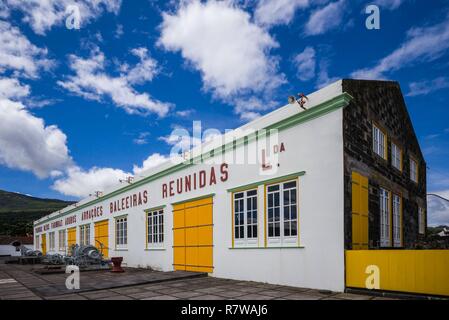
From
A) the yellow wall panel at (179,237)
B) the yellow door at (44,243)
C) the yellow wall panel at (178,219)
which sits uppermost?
the yellow wall panel at (178,219)

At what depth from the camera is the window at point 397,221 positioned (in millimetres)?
12352

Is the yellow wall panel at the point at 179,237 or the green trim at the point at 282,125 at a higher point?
the green trim at the point at 282,125

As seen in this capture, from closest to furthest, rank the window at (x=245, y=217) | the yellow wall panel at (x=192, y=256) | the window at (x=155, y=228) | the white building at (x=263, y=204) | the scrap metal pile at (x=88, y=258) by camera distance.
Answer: the white building at (x=263, y=204) → the window at (x=245, y=217) → the yellow wall panel at (x=192, y=256) → the window at (x=155, y=228) → the scrap metal pile at (x=88, y=258)

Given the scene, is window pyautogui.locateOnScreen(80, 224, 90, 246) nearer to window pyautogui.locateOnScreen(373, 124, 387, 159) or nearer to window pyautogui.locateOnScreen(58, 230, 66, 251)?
window pyautogui.locateOnScreen(58, 230, 66, 251)

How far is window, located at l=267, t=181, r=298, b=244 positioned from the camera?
9.70 meters

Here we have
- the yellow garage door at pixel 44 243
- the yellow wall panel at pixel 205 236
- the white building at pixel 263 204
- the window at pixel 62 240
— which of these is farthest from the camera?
the yellow garage door at pixel 44 243

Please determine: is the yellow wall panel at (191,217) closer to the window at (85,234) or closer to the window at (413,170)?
the window at (413,170)

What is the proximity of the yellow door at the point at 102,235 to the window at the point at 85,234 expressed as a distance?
2.06m

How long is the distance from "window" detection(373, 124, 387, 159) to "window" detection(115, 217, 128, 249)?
13.3 metres

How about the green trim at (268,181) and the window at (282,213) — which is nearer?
the green trim at (268,181)

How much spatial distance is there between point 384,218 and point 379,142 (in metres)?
2.33

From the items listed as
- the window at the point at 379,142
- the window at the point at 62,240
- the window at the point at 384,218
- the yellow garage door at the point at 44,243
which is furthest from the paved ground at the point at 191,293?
the yellow garage door at the point at 44,243

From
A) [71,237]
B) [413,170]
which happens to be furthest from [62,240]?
[413,170]

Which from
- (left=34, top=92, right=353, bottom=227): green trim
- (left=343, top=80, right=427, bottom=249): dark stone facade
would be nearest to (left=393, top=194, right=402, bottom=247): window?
(left=343, top=80, right=427, bottom=249): dark stone facade
